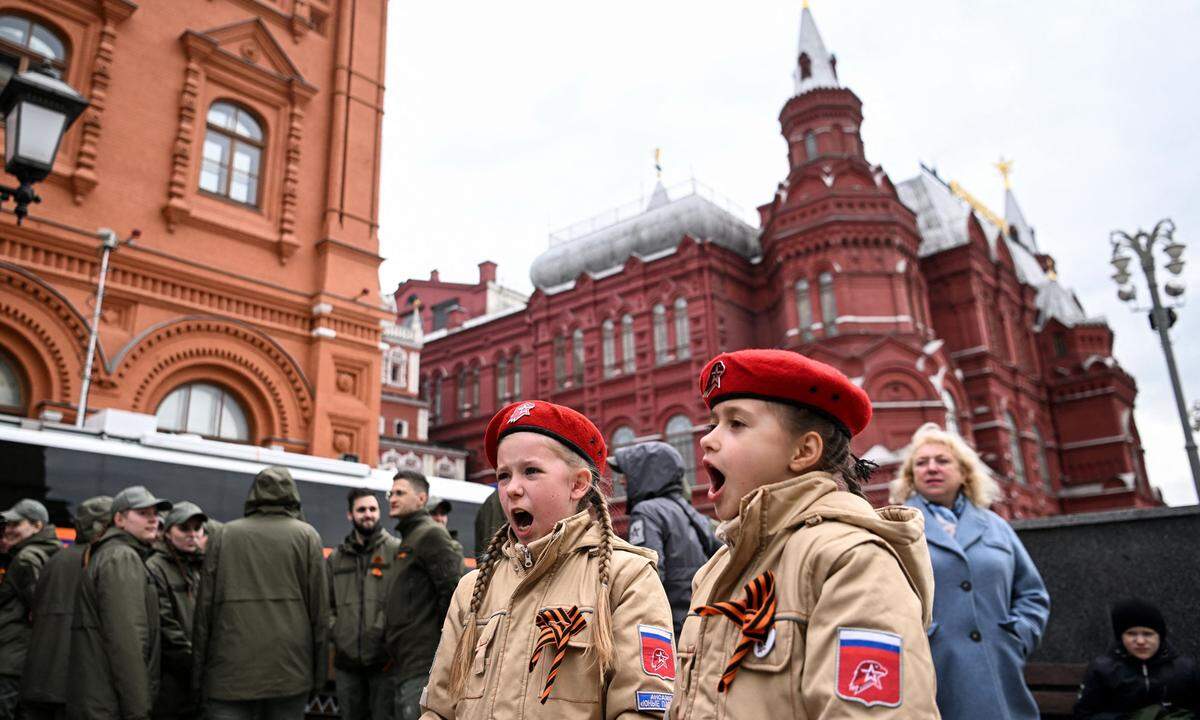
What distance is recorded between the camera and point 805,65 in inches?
1225

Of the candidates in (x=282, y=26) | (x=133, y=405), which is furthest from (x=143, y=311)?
(x=282, y=26)

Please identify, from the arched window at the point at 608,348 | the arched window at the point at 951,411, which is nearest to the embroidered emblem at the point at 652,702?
the arched window at the point at 951,411

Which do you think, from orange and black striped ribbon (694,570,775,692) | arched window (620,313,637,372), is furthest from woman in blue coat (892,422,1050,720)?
arched window (620,313,637,372)

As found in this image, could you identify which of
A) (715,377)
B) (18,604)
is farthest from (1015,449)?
(715,377)

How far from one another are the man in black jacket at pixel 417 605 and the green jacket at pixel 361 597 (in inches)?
5.6

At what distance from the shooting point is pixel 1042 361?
37.3 meters

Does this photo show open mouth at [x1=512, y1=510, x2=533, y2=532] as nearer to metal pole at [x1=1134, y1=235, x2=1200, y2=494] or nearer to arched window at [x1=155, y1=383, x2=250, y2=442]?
arched window at [x1=155, y1=383, x2=250, y2=442]

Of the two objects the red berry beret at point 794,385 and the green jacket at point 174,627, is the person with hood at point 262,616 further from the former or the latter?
the red berry beret at point 794,385

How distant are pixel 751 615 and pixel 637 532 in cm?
252

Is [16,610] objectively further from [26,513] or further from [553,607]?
[553,607]

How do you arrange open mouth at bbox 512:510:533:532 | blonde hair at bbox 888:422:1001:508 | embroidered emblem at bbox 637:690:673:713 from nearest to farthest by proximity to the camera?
embroidered emblem at bbox 637:690:673:713 < open mouth at bbox 512:510:533:532 < blonde hair at bbox 888:422:1001:508

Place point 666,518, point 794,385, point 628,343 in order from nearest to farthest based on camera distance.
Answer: point 794,385 < point 666,518 < point 628,343

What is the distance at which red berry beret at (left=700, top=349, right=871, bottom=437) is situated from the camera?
1896 mm

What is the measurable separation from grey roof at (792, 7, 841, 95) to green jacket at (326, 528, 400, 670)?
2820cm
